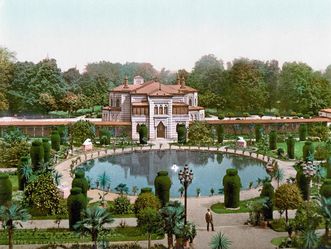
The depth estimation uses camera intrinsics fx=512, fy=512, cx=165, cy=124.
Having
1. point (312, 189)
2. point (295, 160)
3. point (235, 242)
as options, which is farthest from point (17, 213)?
point (295, 160)

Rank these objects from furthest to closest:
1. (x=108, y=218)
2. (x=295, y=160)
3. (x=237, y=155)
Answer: (x=237, y=155) → (x=295, y=160) → (x=108, y=218)

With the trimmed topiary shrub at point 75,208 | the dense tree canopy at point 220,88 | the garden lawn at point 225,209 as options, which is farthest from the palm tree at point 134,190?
the dense tree canopy at point 220,88

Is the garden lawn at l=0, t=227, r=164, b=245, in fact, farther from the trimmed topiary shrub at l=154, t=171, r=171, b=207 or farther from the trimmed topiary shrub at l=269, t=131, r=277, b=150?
the trimmed topiary shrub at l=269, t=131, r=277, b=150

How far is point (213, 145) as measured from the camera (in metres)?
50.2

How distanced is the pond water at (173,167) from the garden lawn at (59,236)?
28.6 ft

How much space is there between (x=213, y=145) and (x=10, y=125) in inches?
842

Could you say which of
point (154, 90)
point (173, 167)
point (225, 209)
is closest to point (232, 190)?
point (225, 209)

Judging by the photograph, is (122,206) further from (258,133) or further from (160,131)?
(160,131)

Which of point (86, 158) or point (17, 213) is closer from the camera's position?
point (17, 213)

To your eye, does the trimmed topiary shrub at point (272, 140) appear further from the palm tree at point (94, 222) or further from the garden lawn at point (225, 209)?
the palm tree at point (94, 222)

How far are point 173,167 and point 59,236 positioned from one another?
49.5ft

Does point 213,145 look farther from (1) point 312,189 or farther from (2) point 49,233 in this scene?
(2) point 49,233

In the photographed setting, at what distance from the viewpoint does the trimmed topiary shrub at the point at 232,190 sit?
91.4 ft

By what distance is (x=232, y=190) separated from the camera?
91.4ft
